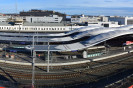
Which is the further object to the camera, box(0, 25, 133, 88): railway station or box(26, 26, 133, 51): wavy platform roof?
box(26, 26, 133, 51): wavy platform roof

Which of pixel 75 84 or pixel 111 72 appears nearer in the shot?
pixel 75 84

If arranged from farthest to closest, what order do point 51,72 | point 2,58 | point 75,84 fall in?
point 2,58
point 51,72
point 75,84

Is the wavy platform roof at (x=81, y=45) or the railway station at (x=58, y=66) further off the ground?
the wavy platform roof at (x=81, y=45)

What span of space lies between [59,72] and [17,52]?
396 inches

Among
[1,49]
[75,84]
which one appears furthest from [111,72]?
[1,49]

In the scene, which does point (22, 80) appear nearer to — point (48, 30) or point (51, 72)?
point (51, 72)

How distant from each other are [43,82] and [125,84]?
697 cm

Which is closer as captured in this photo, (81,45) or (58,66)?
(58,66)

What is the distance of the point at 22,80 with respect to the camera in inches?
603

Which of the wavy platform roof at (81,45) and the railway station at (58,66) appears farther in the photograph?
the wavy platform roof at (81,45)

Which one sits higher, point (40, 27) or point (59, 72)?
point (40, 27)

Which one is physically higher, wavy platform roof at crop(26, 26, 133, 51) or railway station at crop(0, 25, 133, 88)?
wavy platform roof at crop(26, 26, 133, 51)

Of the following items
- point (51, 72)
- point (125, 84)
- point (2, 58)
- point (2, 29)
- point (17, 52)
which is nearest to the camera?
point (125, 84)

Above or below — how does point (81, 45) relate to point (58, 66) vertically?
above
